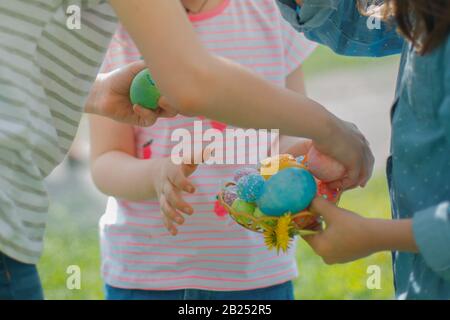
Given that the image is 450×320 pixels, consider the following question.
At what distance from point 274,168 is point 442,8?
475 mm

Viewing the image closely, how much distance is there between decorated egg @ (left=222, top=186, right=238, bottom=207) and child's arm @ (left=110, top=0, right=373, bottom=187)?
24 cm

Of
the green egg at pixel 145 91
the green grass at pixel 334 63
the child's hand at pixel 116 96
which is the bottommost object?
the green egg at pixel 145 91

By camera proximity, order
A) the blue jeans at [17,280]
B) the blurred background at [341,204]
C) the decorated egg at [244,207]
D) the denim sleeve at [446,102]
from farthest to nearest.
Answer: the blurred background at [341,204] < the blue jeans at [17,280] < the decorated egg at [244,207] < the denim sleeve at [446,102]

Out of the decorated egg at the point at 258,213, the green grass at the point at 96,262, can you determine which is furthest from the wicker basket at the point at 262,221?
the green grass at the point at 96,262

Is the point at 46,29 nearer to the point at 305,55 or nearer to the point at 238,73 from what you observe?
the point at 238,73

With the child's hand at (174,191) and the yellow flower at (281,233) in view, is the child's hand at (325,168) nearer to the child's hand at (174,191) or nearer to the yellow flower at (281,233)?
the yellow flower at (281,233)

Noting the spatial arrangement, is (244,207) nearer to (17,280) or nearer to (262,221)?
(262,221)

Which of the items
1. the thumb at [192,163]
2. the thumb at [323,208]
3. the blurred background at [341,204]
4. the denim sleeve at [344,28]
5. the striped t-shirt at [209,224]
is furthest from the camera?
the blurred background at [341,204]

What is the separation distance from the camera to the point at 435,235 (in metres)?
1.63

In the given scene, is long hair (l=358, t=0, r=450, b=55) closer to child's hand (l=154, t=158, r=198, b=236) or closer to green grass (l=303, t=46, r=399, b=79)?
child's hand (l=154, t=158, r=198, b=236)

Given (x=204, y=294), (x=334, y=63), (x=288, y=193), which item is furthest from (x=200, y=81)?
(x=334, y=63)

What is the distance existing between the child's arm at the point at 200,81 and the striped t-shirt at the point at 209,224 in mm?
840

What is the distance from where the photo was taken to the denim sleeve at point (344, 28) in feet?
6.97
